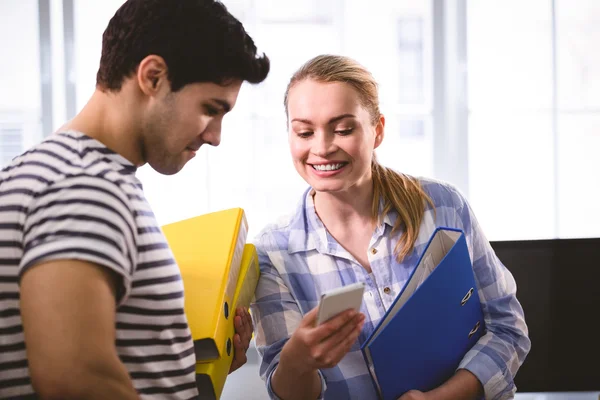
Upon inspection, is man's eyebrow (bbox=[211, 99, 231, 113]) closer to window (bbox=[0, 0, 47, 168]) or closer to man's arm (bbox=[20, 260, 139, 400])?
man's arm (bbox=[20, 260, 139, 400])

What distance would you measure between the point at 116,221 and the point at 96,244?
0.04m

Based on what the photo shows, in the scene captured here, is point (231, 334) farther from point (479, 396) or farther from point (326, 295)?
point (479, 396)

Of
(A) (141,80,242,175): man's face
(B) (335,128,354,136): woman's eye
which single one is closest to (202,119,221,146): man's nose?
(A) (141,80,242,175): man's face

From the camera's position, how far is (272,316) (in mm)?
1322

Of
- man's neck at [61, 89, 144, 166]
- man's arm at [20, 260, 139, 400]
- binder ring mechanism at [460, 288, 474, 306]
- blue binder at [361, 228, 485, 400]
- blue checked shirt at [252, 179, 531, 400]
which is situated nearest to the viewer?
man's arm at [20, 260, 139, 400]

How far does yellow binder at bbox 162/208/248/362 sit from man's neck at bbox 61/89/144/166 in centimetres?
31

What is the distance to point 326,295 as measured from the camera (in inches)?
32.9

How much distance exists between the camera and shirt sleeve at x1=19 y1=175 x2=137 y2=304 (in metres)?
0.61

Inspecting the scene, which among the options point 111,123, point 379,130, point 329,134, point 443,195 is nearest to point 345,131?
point 329,134

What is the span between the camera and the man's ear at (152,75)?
2.52 ft

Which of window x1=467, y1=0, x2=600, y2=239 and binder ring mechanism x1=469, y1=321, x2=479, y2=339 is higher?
window x1=467, y1=0, x2=600, y2=239

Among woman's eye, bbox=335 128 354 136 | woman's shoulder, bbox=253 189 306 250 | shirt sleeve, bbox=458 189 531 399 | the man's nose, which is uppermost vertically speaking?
woman's eye, bbox=335 128 354 136

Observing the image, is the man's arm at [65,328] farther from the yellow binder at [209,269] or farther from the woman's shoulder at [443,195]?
the woman's shoulder at [443,195]

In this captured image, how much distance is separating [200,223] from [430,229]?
0.51 m
